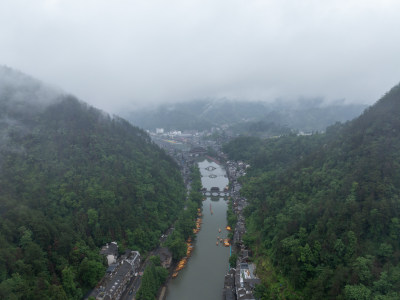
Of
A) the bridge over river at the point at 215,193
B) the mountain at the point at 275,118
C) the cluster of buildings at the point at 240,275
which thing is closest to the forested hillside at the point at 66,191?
the bridge over river at the point at 215,193

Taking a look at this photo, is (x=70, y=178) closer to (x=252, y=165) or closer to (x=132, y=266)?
(x=132, y=266)

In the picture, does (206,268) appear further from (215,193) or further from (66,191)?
(215,193)

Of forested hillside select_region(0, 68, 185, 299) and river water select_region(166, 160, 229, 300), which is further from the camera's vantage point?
river water select_region(166, 160, 229, 300)

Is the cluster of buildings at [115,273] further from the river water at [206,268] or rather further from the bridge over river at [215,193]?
the bridge over river at [215,193]

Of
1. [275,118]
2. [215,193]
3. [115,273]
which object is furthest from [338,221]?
[275,118]

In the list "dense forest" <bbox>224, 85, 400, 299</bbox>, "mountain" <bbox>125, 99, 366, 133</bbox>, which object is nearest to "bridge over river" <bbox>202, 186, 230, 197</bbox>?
"dense forest" <bbox>224, 85, 400, 299</bbox>

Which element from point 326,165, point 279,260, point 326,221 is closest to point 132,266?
point 279,260

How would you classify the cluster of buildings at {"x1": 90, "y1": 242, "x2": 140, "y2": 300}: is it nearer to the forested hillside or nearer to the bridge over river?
the forested hillside
